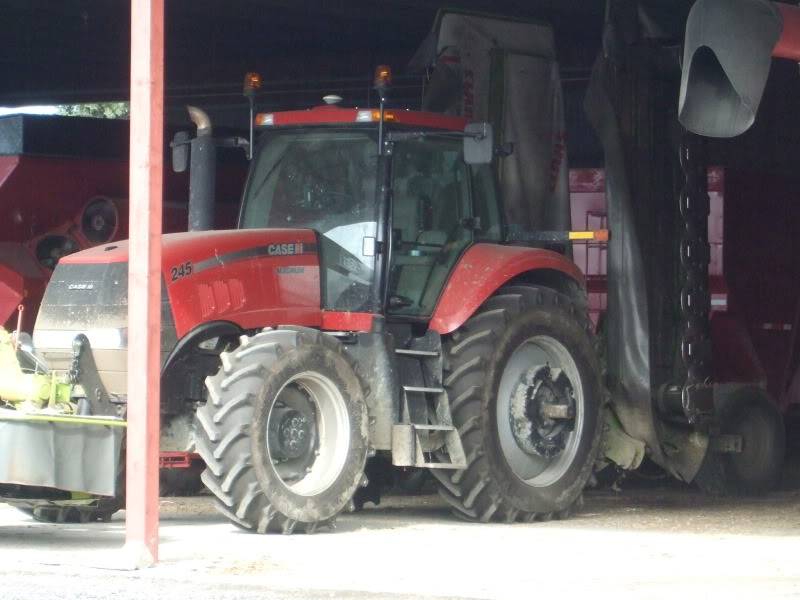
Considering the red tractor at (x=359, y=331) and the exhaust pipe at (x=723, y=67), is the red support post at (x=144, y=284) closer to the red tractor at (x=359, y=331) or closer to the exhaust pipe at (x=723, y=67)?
the red tractor at (x=359, y=331)

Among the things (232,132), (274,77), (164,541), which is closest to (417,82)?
(274,77)

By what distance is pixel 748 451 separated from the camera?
47.4 feet

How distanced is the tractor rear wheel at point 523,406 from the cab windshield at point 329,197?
882mm

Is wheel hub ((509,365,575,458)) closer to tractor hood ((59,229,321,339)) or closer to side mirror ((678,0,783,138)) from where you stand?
tractor hood ((59,229,321,339))

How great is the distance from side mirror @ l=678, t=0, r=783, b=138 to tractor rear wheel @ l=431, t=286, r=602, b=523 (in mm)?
3813

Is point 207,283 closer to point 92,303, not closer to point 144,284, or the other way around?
point 92,303

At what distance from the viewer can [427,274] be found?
11.0m

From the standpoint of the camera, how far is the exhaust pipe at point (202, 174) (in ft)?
34.6

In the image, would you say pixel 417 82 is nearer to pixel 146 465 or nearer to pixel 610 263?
pixel 610 263

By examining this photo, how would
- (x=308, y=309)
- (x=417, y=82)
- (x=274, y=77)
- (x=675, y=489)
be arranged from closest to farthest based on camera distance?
(x=308, y=309)
(x=675, y=489)
(x=417, y=82)
(x=274, y=77)

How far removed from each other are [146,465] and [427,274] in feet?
9.94

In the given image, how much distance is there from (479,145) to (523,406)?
6.31 feet

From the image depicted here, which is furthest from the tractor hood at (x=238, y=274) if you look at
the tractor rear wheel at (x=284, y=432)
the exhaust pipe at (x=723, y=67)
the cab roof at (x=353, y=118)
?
the exhaust pipe at (x=723, y=67)

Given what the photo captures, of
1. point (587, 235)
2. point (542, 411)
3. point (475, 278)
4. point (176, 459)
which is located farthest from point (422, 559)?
point (587, 235)
